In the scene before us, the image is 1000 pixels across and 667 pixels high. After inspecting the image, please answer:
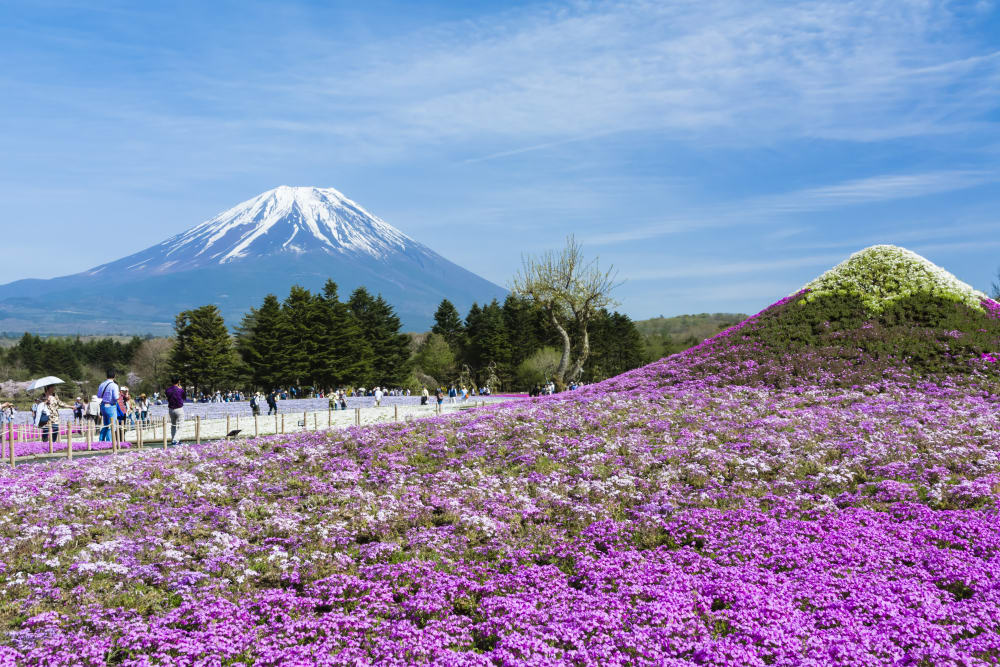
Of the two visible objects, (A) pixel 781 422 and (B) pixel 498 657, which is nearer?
(B) pixel 498 657

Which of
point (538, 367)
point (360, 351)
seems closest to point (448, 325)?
point (538, 367)

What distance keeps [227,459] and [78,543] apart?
532cm

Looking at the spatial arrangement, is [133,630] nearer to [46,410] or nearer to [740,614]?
[740,614]

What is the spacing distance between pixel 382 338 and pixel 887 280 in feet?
216

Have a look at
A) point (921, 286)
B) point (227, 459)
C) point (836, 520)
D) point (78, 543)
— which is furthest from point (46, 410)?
point (921, 286)

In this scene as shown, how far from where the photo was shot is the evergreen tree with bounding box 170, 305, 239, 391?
262 ft

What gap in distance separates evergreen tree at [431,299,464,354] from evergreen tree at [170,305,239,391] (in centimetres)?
3021

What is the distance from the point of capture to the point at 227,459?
627 inches

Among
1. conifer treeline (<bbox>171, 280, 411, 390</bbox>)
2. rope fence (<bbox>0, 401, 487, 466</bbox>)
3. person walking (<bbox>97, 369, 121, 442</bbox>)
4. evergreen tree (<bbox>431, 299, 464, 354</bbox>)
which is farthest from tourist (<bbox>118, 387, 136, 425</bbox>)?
evergreen tree (<bbox>431, 299, 464, 354</bbox>)

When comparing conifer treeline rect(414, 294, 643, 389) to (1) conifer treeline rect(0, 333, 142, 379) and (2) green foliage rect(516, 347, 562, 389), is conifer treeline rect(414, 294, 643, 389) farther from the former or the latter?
(1) conifer treeline rect(0, 333, 142, 379)

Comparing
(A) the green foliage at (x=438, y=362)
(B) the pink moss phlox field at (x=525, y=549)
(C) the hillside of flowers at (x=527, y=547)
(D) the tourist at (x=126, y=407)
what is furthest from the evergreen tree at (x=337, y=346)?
(C) the hillside of flowers at (x=527, y=547)

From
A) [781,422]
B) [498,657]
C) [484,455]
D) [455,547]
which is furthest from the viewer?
[781,422]

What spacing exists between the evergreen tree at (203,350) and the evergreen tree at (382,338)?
15.4 metres

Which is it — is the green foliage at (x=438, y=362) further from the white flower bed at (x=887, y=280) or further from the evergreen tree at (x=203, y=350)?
the white flower bed at (x=887, y=280)
